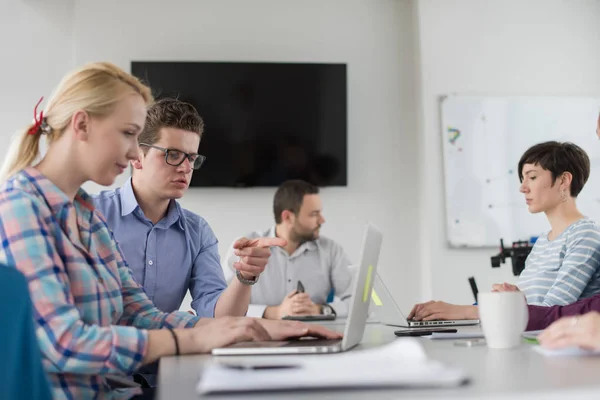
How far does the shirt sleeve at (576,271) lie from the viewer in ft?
7.37

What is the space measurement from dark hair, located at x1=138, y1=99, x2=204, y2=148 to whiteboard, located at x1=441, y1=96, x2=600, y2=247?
2.78 m

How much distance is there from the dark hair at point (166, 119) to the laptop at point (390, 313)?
83 cm

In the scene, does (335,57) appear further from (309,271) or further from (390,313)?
(390,313)

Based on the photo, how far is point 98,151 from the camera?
1.55 meters

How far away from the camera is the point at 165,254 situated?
235 centimetres

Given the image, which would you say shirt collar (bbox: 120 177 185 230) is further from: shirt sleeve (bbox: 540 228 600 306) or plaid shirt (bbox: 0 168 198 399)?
shirt sleeve (bbox: 540 228 600 306)

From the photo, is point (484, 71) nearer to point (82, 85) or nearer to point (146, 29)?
point (146, 29)

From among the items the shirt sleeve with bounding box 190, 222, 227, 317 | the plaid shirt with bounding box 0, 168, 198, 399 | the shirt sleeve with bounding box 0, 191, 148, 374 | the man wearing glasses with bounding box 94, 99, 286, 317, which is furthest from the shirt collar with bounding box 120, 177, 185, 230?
the shirt sleeve with bounding box 0, 191, 148, 374

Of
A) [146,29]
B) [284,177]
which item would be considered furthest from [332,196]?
[146,29]

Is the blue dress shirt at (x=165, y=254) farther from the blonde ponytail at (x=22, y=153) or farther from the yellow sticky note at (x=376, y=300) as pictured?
the blonde ponytail at (x=22, y=153)

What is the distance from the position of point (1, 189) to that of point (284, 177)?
3.42 metres

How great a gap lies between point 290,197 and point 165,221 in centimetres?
173

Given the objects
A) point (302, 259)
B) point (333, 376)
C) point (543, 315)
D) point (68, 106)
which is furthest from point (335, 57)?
point (333, 376)

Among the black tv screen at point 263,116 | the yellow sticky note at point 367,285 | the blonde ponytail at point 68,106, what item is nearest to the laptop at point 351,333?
the yellow sticky note at point 367,285
